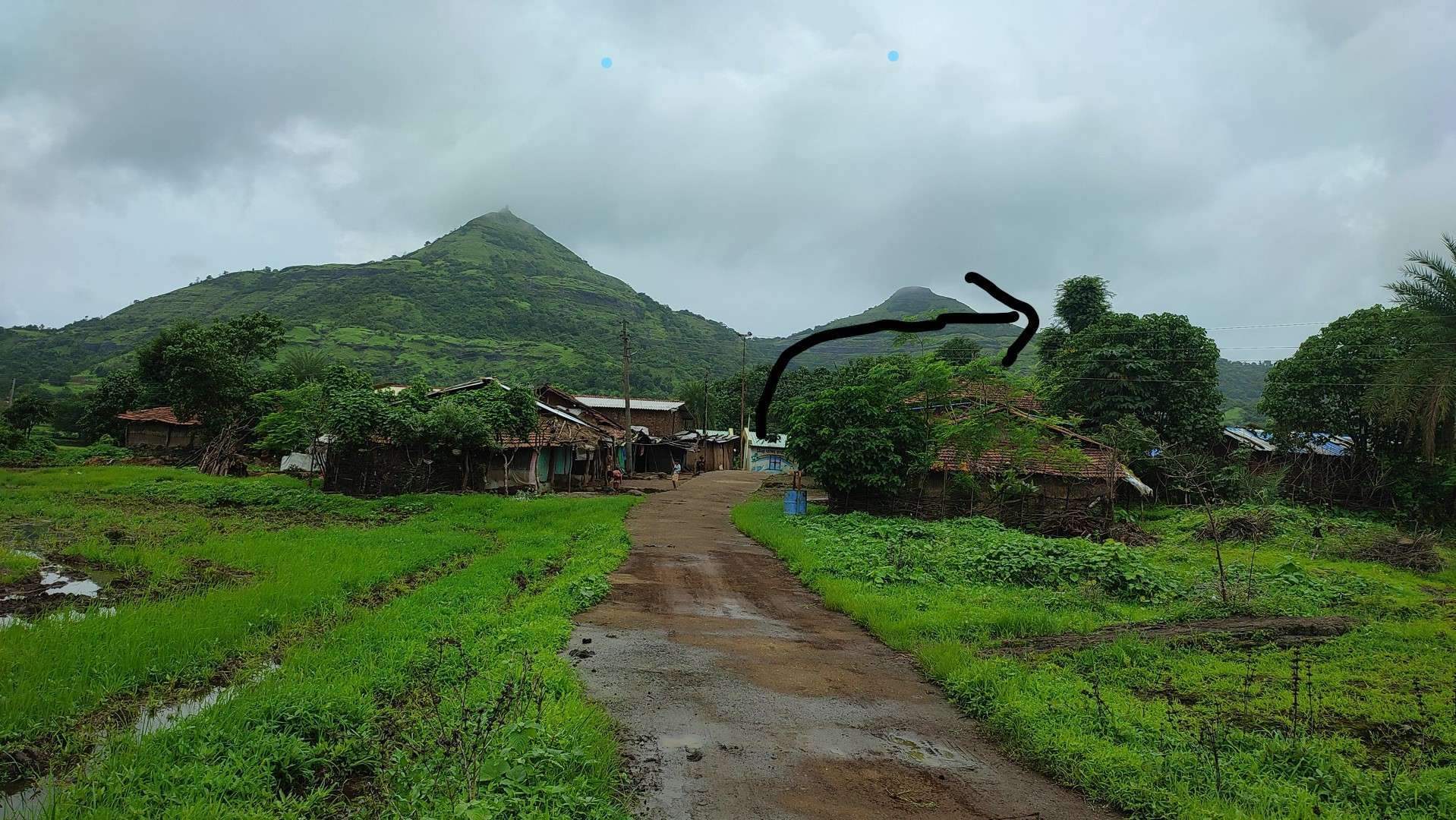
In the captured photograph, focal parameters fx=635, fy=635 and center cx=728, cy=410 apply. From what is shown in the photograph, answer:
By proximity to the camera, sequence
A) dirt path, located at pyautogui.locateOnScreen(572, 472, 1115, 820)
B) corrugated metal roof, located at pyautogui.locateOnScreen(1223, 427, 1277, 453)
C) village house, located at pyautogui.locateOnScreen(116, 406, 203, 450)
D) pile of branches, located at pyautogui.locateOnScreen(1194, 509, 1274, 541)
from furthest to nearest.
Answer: village house, located at pyautogui.locateOnScreen(116, 406, 203, 450) < corrugated metal roof, located at pyautogui.locateOnScreen(1223, 427, 1277, 453) < pile of branches, located at pyautogui.locateOnScreen(1194, 509, 1274, 541) < dirt path, located at pyautogui.locateOnScreen(572, 472, 1115, 820)

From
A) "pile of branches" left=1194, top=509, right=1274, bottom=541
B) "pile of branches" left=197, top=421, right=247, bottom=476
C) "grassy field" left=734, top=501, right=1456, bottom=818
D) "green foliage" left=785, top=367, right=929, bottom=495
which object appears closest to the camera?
"grassy field" left=734, top=501, right=1456, bottom=818

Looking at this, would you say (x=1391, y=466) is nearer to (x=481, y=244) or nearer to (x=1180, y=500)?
(x=1180, y=500)

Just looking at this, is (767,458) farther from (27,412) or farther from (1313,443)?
(27,412)

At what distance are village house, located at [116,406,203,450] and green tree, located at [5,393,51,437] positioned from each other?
592 cm

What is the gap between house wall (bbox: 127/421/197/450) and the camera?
42.8 metres

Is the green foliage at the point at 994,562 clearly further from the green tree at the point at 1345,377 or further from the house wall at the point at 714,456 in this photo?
the house wall at the point at 714,456

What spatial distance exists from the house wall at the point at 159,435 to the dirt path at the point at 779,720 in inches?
1831

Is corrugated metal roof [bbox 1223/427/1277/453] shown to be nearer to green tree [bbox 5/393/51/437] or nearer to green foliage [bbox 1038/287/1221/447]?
green foliage [bbox 1038/287/1221/447]

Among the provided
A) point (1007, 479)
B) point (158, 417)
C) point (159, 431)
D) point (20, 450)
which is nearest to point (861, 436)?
point (1007, 479)

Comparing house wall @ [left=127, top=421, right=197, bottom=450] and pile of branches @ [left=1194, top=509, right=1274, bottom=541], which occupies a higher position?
house wall @ [left=127, top=421, right=197, bottom=450]

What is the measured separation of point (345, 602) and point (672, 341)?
399ft

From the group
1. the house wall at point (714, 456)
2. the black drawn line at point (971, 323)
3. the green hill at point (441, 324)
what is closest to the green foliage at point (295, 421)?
the house wall at point (714, 456)

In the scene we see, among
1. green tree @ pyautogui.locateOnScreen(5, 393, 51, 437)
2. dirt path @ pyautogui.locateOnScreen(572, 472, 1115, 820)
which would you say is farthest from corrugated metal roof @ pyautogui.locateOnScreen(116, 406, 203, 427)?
dirt path @ pyautogui.locateOnScreen(572, 472, 1115, 820)

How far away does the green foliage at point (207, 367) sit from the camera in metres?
34.7
